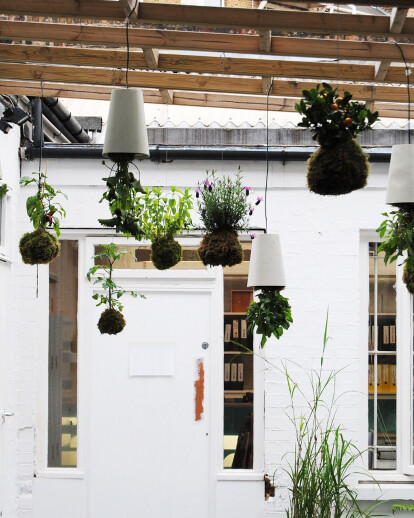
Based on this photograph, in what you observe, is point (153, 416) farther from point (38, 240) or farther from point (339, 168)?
point (339, 168)

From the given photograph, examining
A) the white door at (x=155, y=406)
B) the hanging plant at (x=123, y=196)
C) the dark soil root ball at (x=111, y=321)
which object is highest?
the hanging plant at (x=123, y=196)

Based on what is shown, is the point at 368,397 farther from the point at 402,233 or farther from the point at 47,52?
the point at 47,52

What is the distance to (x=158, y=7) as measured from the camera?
3.55 metres

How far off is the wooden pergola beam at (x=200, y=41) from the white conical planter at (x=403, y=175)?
1.71 feet

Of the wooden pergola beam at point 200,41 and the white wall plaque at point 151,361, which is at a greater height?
the wooden pergola beam at point 200,41

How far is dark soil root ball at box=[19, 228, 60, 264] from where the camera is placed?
15.4ft

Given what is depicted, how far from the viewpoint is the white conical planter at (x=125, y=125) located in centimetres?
355

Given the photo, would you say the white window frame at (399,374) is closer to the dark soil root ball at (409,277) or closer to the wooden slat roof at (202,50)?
the wooden slat roof at (202,50)

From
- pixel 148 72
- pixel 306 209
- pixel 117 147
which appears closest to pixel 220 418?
pixel 306 209

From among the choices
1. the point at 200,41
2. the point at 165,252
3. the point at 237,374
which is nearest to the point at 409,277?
the point at 165,252

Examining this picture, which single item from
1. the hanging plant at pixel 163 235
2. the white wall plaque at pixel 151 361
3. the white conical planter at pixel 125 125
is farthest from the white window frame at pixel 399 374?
the white conical planter at pixel 125 125

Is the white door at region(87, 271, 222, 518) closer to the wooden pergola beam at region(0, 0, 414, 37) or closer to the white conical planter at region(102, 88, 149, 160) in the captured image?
the white conical planter at region(102, 88, 149, 160)

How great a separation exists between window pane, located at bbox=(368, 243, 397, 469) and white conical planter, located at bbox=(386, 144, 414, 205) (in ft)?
10.8

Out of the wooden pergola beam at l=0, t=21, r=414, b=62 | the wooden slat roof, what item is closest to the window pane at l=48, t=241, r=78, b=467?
the wooden slat roof
